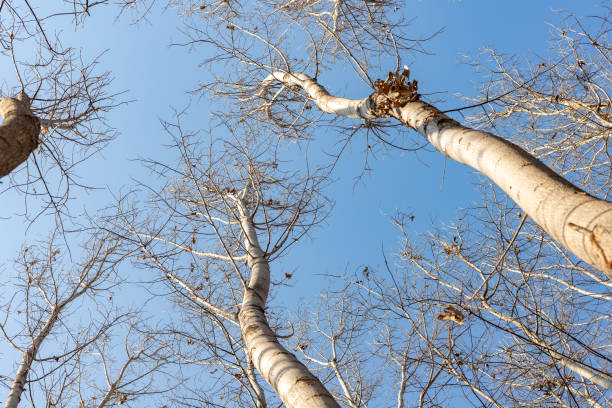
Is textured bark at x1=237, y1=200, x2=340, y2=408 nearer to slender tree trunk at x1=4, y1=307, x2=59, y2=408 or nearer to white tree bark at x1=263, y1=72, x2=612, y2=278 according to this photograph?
white tree bark at x1=263, y1=72, x2=612, y2=278

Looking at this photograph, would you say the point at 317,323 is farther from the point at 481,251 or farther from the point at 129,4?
the point at 129,4

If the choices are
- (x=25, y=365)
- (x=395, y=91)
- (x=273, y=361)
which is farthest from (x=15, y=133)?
(x=25, y=365)

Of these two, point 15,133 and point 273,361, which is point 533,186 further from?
point 15,133

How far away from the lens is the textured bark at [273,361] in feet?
5.84

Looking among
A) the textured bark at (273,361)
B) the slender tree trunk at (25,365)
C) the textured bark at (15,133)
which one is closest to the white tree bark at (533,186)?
the textured bark at (273,361)

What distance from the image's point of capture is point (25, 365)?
4941 millimetres

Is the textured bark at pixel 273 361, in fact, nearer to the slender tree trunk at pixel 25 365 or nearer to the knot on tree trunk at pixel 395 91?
the knot on tree trunk at pixel 395 91

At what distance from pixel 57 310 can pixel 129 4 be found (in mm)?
4551

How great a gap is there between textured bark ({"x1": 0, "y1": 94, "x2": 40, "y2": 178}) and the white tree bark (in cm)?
240

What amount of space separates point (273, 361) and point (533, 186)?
1503mm

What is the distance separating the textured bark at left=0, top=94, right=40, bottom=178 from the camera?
212cm

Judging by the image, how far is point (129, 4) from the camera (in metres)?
4.07

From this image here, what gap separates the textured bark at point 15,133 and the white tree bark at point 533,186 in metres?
2.40

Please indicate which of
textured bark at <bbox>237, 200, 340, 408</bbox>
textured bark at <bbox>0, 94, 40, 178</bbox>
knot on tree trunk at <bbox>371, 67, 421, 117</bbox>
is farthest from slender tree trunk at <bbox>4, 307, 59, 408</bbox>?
knot on tree trunk at <bbox>371, 67, 421, 117</bbox>
